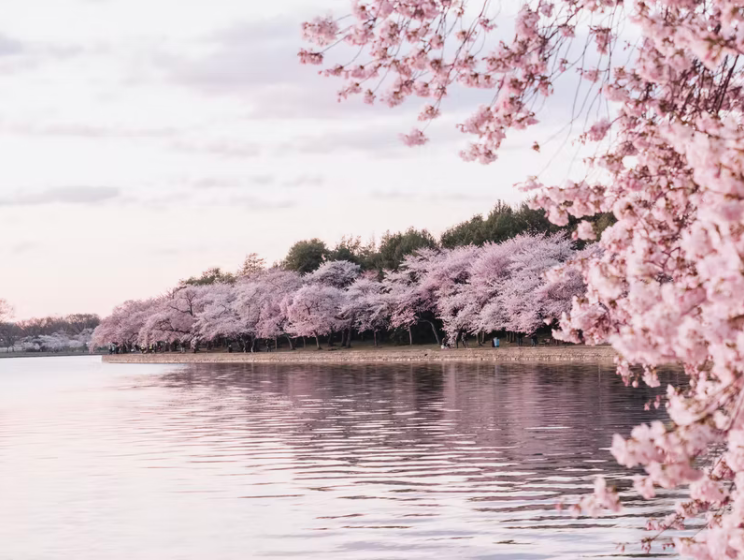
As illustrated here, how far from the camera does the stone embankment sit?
55.2 m

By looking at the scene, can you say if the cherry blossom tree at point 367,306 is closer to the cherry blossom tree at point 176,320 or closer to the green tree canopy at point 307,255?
the green tree canopy at point 307,255

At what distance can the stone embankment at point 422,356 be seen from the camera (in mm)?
55250

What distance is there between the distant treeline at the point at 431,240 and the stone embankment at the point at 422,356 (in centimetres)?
1218

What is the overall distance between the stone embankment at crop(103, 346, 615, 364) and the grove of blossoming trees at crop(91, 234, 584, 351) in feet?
10.8

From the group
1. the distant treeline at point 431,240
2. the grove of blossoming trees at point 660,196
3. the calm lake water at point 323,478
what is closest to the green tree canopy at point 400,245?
the distant treeline at point 431,240

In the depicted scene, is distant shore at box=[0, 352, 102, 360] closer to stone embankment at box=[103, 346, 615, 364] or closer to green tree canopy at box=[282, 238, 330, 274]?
green tree canopy at box=[282, 238, 330, 274]

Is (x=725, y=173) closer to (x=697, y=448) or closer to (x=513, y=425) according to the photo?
(x=697, y=448)

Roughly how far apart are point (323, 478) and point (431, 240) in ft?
251

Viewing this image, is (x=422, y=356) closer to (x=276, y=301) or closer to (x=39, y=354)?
(x=276, y=301)

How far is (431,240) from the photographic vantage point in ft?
303

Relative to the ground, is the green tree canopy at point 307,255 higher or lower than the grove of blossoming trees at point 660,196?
higher

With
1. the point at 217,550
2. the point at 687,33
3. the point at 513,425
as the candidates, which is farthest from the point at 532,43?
the point at 513,425

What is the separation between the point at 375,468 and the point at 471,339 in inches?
2605

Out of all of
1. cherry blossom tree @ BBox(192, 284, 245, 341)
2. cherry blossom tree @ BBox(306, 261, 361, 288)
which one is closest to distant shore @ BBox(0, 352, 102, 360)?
cherry blossom tree @ BBox(192, 284, 245, 341)
